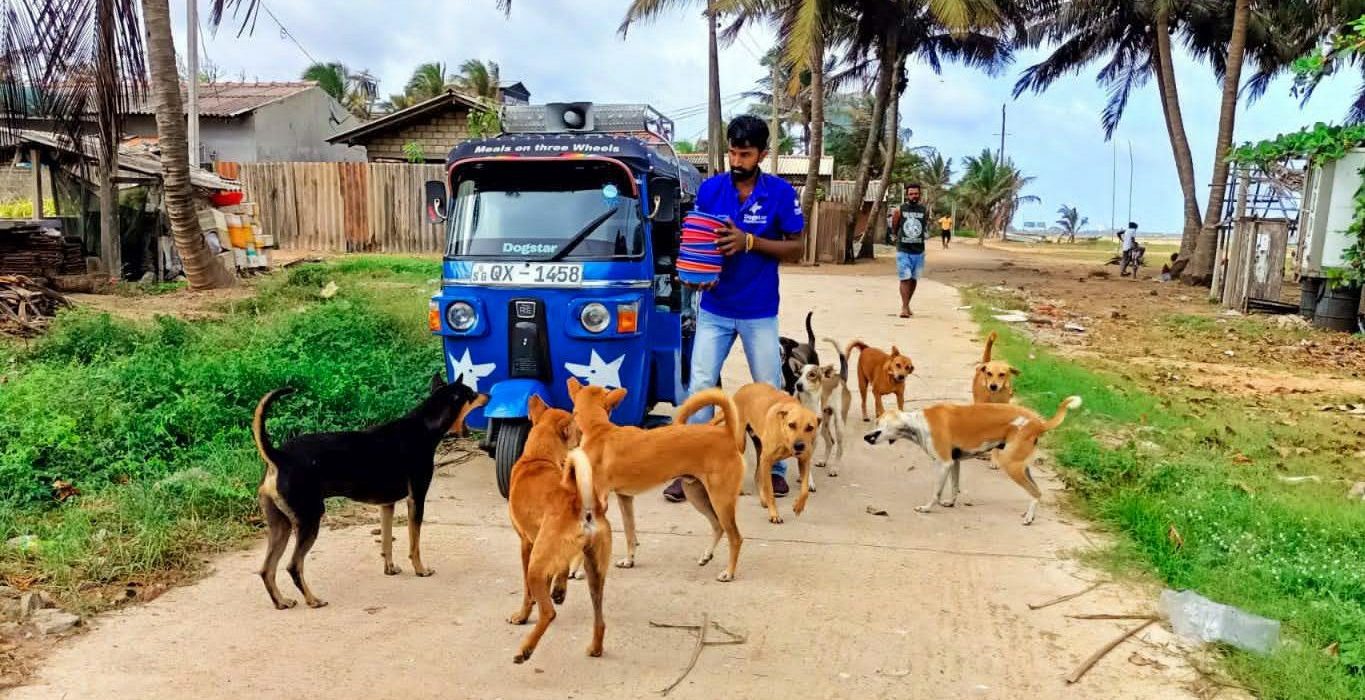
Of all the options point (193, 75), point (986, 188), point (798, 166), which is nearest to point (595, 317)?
point (193, 75)

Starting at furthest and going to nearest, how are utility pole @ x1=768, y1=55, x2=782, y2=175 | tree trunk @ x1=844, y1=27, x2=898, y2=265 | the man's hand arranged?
1. utility pole @ x1=768, y1=55, x2=782, y2=175
2. tree trunk @ x1=844, y1=27, x2=898, y2=265
3. the man's hand

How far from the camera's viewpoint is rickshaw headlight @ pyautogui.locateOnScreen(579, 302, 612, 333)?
557cm

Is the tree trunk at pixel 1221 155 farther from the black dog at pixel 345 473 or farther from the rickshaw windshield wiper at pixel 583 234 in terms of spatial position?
the black dog at pixel 345 473

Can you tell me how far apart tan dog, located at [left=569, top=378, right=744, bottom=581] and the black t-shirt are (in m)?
9.28

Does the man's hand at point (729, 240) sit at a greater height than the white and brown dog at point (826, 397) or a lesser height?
greater

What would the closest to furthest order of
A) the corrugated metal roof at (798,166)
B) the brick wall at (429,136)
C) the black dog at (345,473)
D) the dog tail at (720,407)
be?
the black dog at (345,473) → the dog tail at (720,407) → the brick wall at (429,136) → the corrugated metal roof at (798,166)

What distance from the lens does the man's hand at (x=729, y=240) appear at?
5.24 meters

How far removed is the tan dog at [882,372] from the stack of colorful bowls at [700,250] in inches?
91.5


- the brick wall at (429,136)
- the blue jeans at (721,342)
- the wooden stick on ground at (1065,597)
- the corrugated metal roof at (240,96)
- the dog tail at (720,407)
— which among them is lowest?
the wooden stick on ground at (1065,597)

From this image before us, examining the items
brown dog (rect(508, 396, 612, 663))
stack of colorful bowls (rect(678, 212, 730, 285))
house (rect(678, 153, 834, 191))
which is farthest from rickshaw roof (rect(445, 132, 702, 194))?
house (rect(678, 153, 834, 191))

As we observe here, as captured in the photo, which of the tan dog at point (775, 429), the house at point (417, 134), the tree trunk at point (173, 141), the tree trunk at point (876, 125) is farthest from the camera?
the tree trunk at point (876, 125)

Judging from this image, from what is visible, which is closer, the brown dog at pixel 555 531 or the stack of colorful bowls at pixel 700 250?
the brown dog at pixel 555 531

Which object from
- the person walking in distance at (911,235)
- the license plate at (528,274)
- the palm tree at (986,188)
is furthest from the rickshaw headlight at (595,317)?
the palm tree at (986,188)

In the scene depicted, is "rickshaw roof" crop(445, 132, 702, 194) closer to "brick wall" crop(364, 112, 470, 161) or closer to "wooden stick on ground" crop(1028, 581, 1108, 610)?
"wooden stick on ground" crop(1028, 581, 1108, 610)
